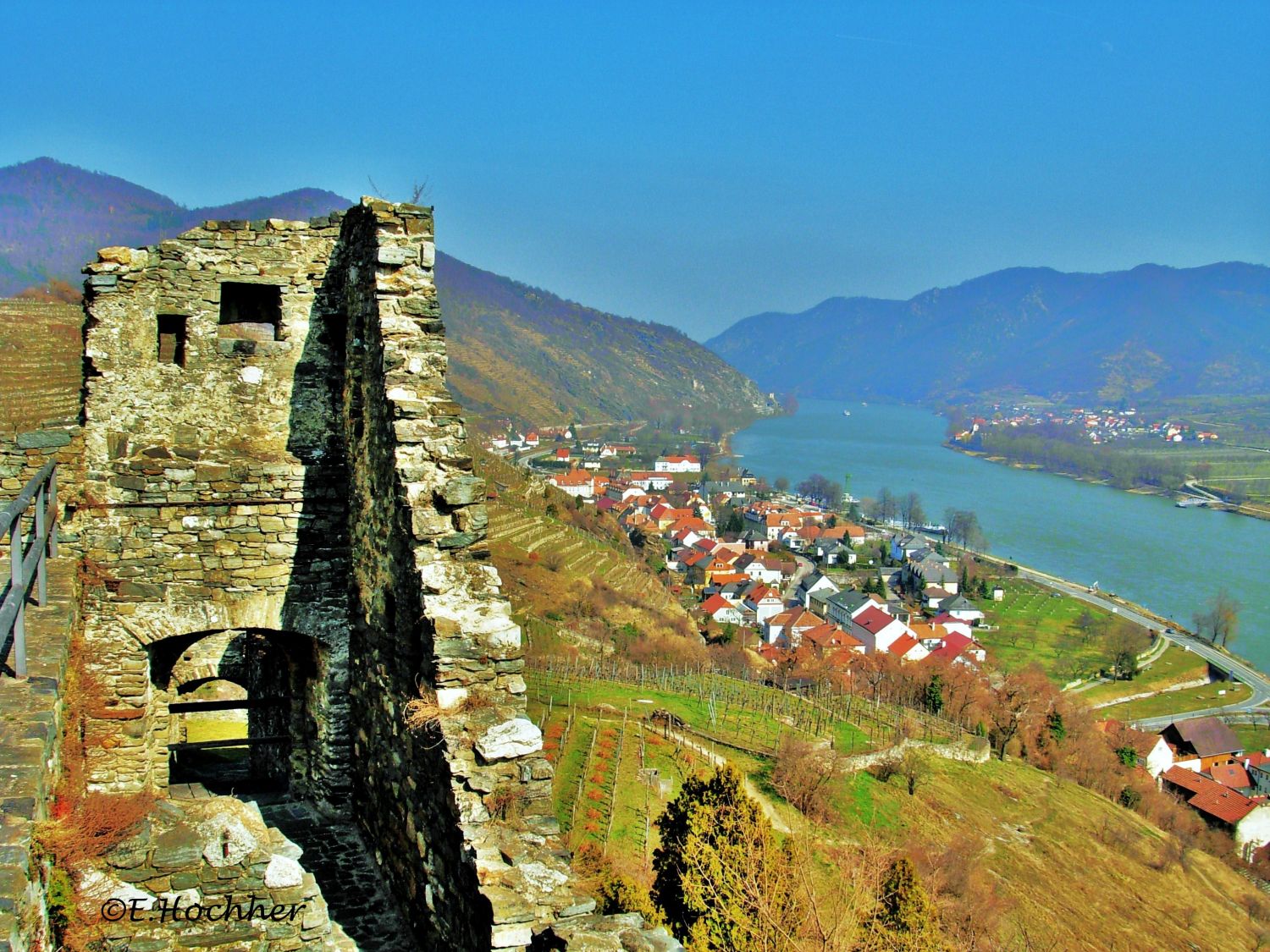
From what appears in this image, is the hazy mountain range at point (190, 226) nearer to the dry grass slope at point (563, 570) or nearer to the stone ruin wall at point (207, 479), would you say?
the dry grass slope at point (563, 570)

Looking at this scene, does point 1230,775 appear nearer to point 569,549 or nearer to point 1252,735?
point 1252,735

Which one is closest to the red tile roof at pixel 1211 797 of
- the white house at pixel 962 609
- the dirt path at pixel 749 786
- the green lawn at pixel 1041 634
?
the green lawn at pixel 1041 634

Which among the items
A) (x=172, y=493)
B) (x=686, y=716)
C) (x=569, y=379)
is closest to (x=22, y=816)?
(x=172, y=493)

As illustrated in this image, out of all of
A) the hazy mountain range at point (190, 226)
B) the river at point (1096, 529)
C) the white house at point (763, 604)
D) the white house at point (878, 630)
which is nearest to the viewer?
the white house at point (878, 630)

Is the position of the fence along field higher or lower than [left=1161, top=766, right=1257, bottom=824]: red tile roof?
higher

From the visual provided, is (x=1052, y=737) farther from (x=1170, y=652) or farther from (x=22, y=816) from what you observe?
(x=22, y=816)

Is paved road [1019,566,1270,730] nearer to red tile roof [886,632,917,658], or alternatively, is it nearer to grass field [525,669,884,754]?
red tile roof [886,632,917,658]

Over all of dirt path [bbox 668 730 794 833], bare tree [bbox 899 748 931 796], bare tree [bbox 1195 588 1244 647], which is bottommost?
bare tree [bbox 899 748 931 796]

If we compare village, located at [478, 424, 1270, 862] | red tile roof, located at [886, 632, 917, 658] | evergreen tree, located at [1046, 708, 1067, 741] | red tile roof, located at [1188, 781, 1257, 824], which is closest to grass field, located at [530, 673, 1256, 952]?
evergreen tree, located at [1046, 708, 1067, 741]
